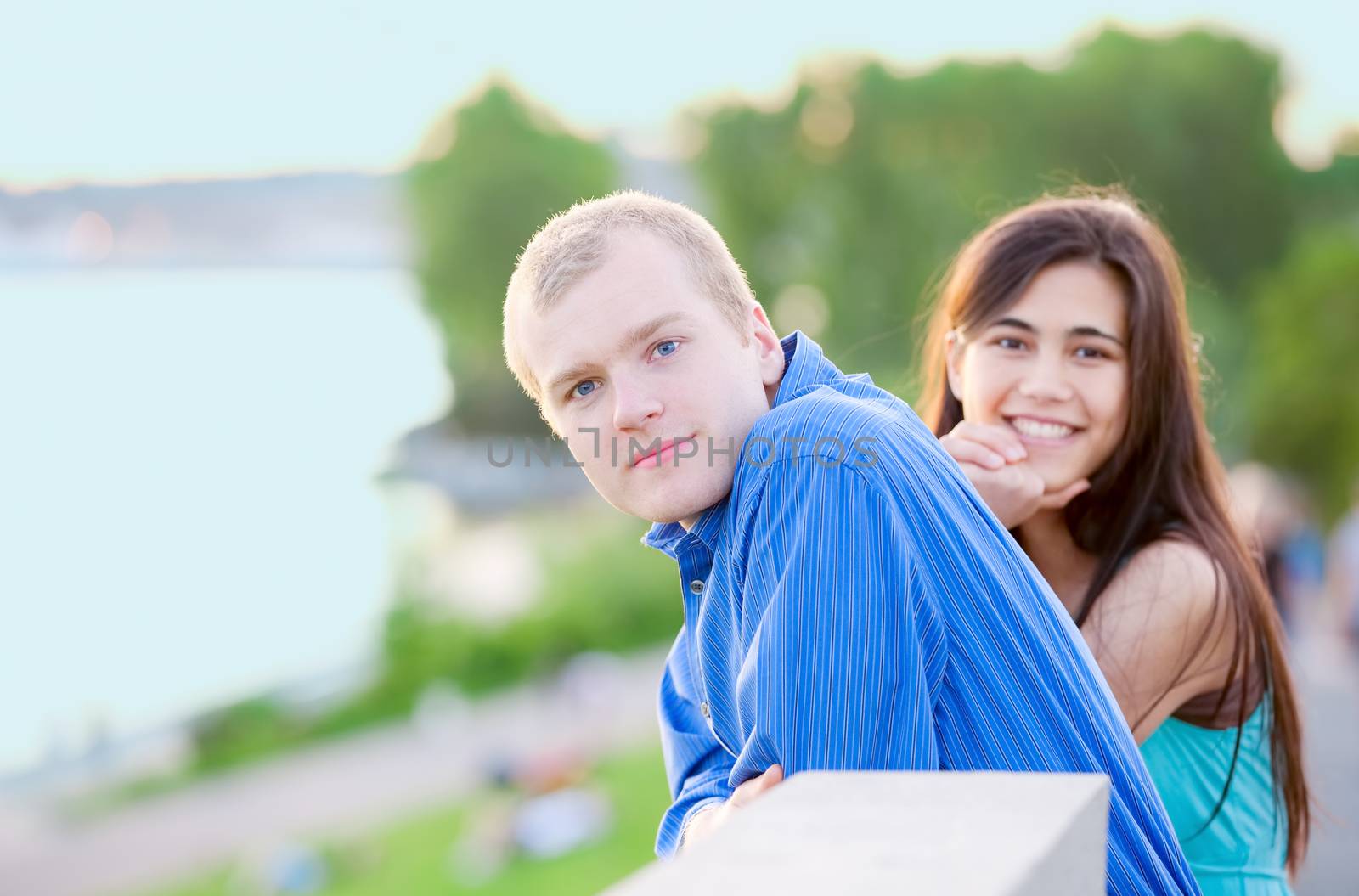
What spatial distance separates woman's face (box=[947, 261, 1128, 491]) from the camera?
2438 millimetres

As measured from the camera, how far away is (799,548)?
138 cm

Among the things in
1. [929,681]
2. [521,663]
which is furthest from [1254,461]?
[929,681]

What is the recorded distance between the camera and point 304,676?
15.7 metres

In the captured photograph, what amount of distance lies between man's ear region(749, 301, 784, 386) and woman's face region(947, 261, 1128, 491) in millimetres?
786

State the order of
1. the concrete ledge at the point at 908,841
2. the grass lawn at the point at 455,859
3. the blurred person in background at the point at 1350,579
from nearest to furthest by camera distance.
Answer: the concrete ledge at the point at 908,841
the blurred person in background at the point at 1350,579
the grass lawn at the point at 455,859

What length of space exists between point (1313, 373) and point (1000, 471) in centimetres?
1658

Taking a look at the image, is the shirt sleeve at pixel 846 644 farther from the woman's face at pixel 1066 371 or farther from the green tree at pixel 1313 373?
the green tree at pixel 1313 373

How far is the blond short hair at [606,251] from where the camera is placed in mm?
1660

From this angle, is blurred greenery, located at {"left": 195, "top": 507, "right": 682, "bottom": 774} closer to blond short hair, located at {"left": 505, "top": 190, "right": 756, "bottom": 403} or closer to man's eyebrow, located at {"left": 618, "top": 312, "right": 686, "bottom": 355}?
blond short hair, located at {"left": 505, "top": 190, "right": 756, "bottom": 403}

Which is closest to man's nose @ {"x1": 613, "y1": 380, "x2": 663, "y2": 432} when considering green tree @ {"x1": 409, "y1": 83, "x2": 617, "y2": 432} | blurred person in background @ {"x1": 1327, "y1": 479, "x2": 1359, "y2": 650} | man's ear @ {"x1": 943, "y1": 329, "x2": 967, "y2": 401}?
man's ear @ {"x1": 943, "y1": 329, "x2": 967, "y2": 401}

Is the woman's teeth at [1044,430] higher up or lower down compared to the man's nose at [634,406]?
lower down

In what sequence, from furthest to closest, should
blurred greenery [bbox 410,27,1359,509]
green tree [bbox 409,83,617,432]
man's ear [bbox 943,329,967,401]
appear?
green tree [bbox 409,83,617,432] < blurred greenery [bbox 410,27,1359,509] < man's ear [bbox 943,329,967,401]

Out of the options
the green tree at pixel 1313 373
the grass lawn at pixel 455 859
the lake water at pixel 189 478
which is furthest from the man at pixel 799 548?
the green tree at pixel 1313 373

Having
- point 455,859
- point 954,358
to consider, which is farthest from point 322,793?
point 954,358
